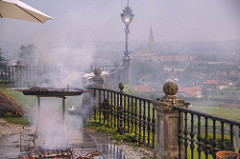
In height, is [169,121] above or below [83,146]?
above

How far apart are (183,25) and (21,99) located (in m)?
36.6

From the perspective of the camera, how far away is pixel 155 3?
37.7 meters

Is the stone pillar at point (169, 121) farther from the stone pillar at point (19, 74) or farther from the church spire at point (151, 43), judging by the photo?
the church spire at point (151, 43)

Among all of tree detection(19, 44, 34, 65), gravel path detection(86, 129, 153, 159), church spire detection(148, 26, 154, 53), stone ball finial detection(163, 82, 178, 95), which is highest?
church spire detection(148, 26, 154, 53)

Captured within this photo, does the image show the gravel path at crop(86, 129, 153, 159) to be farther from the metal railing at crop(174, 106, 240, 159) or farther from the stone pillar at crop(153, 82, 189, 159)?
the metal railing at crop(174, 106, 240, 159)

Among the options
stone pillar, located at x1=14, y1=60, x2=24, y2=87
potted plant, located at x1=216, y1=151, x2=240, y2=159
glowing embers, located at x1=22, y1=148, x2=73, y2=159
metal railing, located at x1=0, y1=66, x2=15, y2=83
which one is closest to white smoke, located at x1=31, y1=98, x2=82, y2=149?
glowing embers, located at x1=22, y1=148, x2=73, y2=159

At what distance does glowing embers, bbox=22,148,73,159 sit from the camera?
13.5 feet

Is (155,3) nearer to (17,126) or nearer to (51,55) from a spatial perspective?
(51,55)

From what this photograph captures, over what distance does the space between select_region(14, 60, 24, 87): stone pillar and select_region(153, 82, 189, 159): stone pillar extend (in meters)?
12.6

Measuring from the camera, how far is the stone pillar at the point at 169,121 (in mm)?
3635

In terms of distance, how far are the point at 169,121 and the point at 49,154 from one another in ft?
6.73

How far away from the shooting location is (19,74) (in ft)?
48.5

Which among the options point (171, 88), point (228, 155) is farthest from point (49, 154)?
point (228, 155)

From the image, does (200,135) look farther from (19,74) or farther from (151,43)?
(151,43)
